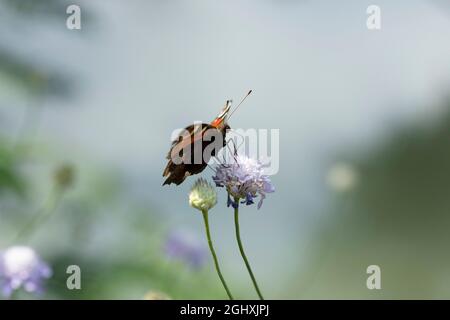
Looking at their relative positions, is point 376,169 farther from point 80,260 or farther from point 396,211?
point 80,260

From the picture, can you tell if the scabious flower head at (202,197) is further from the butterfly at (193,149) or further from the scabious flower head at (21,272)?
the scabious flower head at (21,272)

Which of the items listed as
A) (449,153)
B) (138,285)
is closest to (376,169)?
(449,153)

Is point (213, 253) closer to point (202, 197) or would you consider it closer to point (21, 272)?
point (202, 197)

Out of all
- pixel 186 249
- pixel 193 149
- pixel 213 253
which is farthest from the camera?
pixel 186 249

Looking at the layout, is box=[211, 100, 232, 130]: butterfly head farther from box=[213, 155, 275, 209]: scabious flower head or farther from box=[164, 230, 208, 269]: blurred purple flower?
box=[164, 230, 208, 269]: blurred purple flower

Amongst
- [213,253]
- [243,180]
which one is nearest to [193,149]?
[243,180]

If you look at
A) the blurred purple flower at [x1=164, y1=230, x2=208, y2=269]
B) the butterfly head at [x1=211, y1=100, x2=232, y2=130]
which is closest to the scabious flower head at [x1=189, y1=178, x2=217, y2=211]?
the butterfly head at [x1=211, y1=100, x2=232, y2=130]
